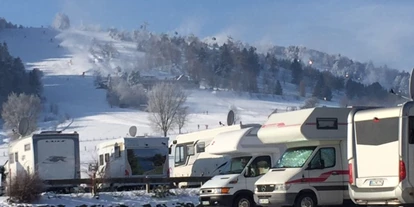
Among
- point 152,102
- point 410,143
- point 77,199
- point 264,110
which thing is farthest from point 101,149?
point 264,110

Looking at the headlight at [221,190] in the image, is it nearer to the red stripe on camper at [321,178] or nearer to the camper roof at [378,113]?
the red stripe on camper at [321,178]

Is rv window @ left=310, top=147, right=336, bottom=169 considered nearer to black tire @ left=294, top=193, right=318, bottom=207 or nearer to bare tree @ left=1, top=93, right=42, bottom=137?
black tire @ left=294, top=193, right=318, bottom=207

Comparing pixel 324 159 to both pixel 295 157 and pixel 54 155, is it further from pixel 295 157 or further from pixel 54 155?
pixel 54 155

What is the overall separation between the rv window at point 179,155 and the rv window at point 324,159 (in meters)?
14.8

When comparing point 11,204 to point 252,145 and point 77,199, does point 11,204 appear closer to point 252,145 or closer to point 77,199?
point 77,199

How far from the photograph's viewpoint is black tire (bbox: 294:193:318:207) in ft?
59.1

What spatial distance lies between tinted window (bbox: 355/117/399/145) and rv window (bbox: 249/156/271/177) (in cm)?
498

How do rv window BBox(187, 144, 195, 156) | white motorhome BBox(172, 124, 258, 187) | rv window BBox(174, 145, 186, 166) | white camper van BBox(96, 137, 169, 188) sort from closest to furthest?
white camper van BBox(96, 137, 169, 188)
white motorhome BBox(172, 124, 258, 187)
rv window BBox(187, 144, 195, 156)
rv window BBox(174, 145, 186, 166)

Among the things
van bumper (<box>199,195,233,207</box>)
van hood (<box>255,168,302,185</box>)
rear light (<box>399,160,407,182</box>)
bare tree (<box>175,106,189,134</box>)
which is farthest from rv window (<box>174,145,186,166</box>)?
bare tree (<box>175,106,189,134</box>)

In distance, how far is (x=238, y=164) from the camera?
21141 millimetres

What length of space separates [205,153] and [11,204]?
31.6 feet

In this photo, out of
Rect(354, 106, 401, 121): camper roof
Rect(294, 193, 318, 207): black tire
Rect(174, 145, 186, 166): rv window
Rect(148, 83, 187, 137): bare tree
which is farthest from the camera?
Rect(148, 83, 187, 137): bare tree

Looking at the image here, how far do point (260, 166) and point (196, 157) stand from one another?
1096 centimetres

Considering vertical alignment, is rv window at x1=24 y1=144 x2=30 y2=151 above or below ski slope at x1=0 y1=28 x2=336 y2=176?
below
